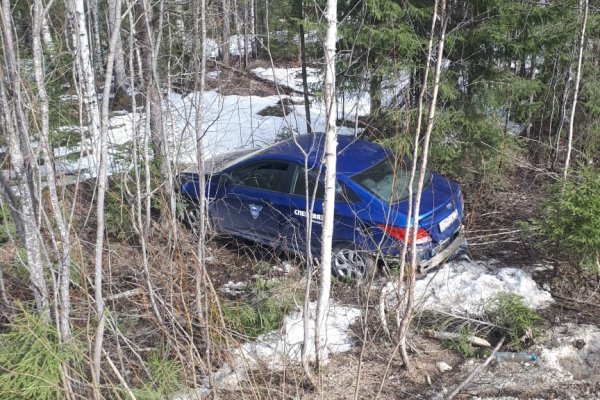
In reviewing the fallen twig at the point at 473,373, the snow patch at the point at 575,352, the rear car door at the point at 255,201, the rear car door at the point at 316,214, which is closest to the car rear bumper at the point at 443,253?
the rear car door at the point at 316,214

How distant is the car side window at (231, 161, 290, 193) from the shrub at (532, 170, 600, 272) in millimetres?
3008

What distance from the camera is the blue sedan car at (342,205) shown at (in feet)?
20.2

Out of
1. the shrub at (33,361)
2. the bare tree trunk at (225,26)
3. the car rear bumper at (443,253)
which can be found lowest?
the car rear bumper at (443,253)

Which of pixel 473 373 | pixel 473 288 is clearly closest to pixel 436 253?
pixel 473 288

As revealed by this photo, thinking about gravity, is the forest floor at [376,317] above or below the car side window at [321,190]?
below

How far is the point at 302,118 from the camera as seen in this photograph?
14.9 m

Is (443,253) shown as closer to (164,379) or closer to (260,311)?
(260,311)

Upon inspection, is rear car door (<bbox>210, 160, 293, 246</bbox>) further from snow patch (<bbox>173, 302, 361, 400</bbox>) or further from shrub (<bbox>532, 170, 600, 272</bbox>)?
shrub (<bbox>532, 170, 600, 272</bbox>)

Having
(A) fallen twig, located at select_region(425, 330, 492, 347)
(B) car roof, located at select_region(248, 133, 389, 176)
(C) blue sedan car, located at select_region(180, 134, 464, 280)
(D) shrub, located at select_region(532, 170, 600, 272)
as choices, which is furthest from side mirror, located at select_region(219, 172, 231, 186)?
(D) shrub, located at select_region(532, 170, 600, 272)

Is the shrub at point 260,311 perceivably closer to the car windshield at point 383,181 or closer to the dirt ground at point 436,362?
the dirt ground at point 436,362

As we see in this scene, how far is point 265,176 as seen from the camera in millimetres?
7039

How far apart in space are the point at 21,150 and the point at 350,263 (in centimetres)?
382

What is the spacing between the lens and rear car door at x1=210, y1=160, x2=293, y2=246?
22.6 ft

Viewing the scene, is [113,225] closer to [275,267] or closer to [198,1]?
[275,267]
